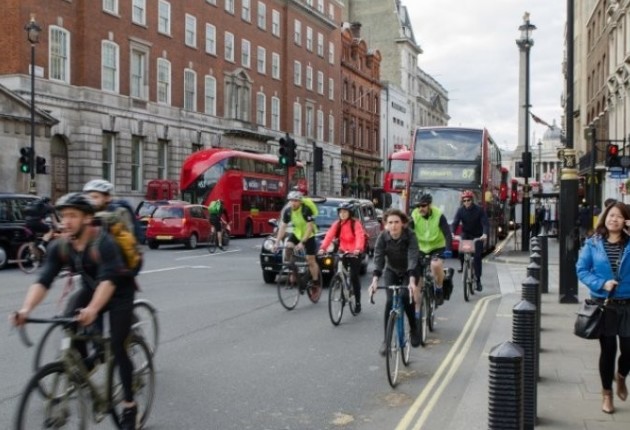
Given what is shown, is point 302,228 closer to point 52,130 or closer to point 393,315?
point 393,315

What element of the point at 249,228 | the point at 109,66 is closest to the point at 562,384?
the point at 249,228

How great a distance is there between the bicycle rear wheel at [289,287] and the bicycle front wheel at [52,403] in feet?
23.2

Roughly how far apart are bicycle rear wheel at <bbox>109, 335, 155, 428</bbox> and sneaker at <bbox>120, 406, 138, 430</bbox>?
4.9 inches

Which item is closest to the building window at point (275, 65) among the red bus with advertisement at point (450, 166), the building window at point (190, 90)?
the building window at point (190, 90)

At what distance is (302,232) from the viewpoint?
1260cm

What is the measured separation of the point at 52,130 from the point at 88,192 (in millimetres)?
29679

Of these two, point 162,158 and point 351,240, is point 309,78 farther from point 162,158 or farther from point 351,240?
point 351,240

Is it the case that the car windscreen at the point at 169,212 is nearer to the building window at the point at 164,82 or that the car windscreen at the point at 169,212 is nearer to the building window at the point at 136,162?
the building window at the point at 136,162

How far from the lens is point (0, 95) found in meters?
29.1

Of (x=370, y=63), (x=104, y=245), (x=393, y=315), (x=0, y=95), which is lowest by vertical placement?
(x=393, y=315)

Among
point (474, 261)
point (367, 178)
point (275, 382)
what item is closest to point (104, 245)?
point (275, 382)

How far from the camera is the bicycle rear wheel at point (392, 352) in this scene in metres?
7.02

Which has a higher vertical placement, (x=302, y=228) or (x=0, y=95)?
(x=0, y=95)

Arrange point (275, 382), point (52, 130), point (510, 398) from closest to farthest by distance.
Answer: point (510, 398)
point (275, 382)
point (52, 130)
